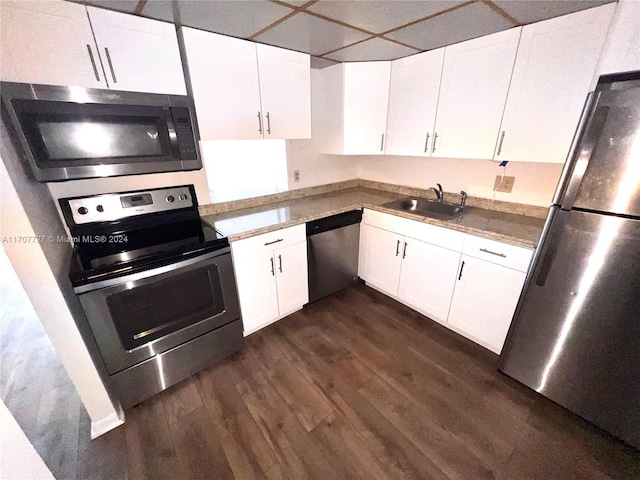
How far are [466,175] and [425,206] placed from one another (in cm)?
43

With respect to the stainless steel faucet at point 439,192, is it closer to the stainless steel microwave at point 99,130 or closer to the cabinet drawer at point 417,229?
the cabinet drawer at point 417,229

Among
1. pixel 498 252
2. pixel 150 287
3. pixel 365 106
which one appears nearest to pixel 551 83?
pixel 498 252

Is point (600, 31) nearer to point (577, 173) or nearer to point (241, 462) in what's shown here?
point (577, 173)

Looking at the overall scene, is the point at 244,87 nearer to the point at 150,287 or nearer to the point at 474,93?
the point at 150,287

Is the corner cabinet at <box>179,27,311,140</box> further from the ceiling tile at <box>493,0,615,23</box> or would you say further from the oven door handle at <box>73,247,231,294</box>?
the ceiling tile at <box>493,0,615,23</box>

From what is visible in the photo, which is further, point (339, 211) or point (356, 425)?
point (339, 211)

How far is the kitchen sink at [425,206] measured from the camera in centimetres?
234

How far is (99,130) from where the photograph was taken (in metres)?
1.30

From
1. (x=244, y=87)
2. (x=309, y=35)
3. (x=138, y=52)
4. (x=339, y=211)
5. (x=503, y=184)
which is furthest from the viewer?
(x=339, y=211)

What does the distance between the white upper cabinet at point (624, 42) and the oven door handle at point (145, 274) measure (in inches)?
82.7

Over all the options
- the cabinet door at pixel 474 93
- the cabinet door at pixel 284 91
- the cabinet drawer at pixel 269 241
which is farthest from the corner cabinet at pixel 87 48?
the cabinet door at pixel 474 93

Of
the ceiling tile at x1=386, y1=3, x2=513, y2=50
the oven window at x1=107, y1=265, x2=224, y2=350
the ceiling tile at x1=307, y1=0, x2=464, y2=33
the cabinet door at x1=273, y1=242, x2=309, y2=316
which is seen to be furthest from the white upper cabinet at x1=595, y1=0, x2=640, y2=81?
the oven window at x1=107, y1=265, x2=224, y2=350

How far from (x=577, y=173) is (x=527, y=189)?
0.81 meters

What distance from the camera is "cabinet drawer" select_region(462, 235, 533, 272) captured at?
1.56 meters
